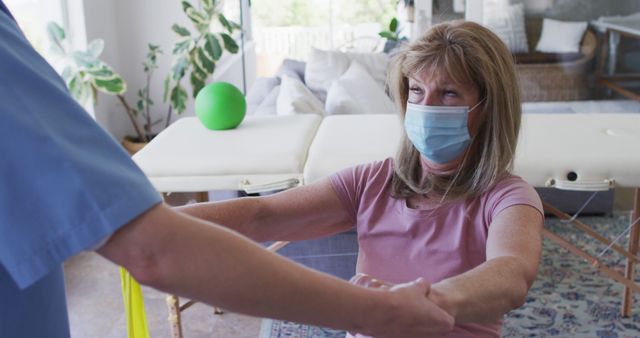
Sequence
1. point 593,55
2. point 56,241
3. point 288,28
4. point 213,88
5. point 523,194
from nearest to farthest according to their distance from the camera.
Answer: point 56,241 → point 523,194 → point 213,88 → point 593,55 → point 288,28

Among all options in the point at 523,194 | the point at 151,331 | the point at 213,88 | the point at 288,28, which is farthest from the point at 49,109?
the point at 288,28

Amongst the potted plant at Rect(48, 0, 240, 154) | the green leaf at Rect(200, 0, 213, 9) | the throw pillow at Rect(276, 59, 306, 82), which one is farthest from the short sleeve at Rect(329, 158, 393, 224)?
the green leaf at Rect(200, 0, 213, 9)

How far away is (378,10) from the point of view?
5.30 m

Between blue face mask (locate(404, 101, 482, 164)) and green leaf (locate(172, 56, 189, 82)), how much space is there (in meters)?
3.30

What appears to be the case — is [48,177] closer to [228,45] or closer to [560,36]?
[228,45]

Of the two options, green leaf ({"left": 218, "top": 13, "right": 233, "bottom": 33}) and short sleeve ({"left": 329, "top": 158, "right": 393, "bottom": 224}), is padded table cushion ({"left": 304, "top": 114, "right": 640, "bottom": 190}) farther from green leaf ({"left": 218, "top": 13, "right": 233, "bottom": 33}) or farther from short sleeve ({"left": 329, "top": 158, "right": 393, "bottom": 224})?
green leaf ({"left": 218, "top": 13, "right": 233, "bottom": 33})

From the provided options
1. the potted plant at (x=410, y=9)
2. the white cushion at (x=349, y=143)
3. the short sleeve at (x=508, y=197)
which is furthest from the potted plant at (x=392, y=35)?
the short sleeve at (x=508, y=197)

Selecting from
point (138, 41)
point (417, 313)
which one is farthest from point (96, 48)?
point (417, 313)

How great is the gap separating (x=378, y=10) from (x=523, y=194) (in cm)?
403

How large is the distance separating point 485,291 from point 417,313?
29cm

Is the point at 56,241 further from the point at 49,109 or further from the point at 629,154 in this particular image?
the point at 629,154

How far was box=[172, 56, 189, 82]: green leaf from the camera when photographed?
469 centimetres

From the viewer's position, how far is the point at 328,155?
88.2 inches

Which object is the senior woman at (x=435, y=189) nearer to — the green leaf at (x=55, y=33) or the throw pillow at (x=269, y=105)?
the throw pillow at (x=269, y=105)
